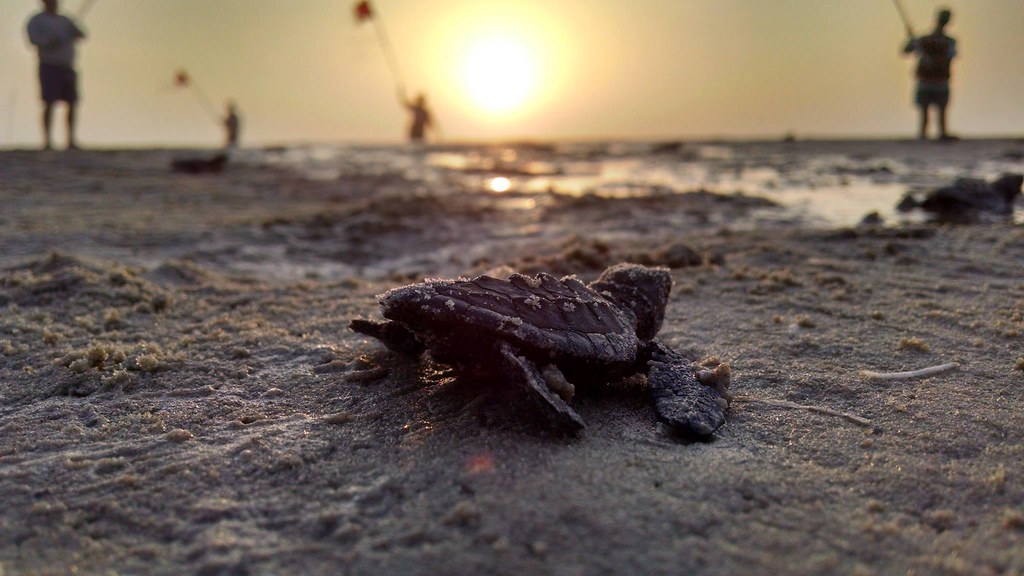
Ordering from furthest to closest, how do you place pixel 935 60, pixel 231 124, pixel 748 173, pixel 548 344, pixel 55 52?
pixel 231 124 < pixel 935 60 < pixel 748 173 < pixel 55 52 < pixel 548 344

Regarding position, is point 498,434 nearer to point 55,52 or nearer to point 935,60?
point 55,52

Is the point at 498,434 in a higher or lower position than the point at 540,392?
lower

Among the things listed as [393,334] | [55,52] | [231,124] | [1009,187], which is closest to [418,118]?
[231,124]

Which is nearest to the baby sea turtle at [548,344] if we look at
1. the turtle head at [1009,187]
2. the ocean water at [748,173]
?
the ocean water at [748,173]

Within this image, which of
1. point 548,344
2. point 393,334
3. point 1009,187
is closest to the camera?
point 548,344

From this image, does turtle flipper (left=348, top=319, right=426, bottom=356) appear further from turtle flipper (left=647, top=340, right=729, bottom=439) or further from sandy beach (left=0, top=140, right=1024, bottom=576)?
turtle flipper (left=647, top=340, right=729, bottom=439)

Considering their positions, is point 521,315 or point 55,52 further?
point 55,52

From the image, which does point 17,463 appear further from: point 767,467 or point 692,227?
point 692,227

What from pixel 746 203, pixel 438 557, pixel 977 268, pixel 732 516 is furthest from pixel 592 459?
pixel 746 203
